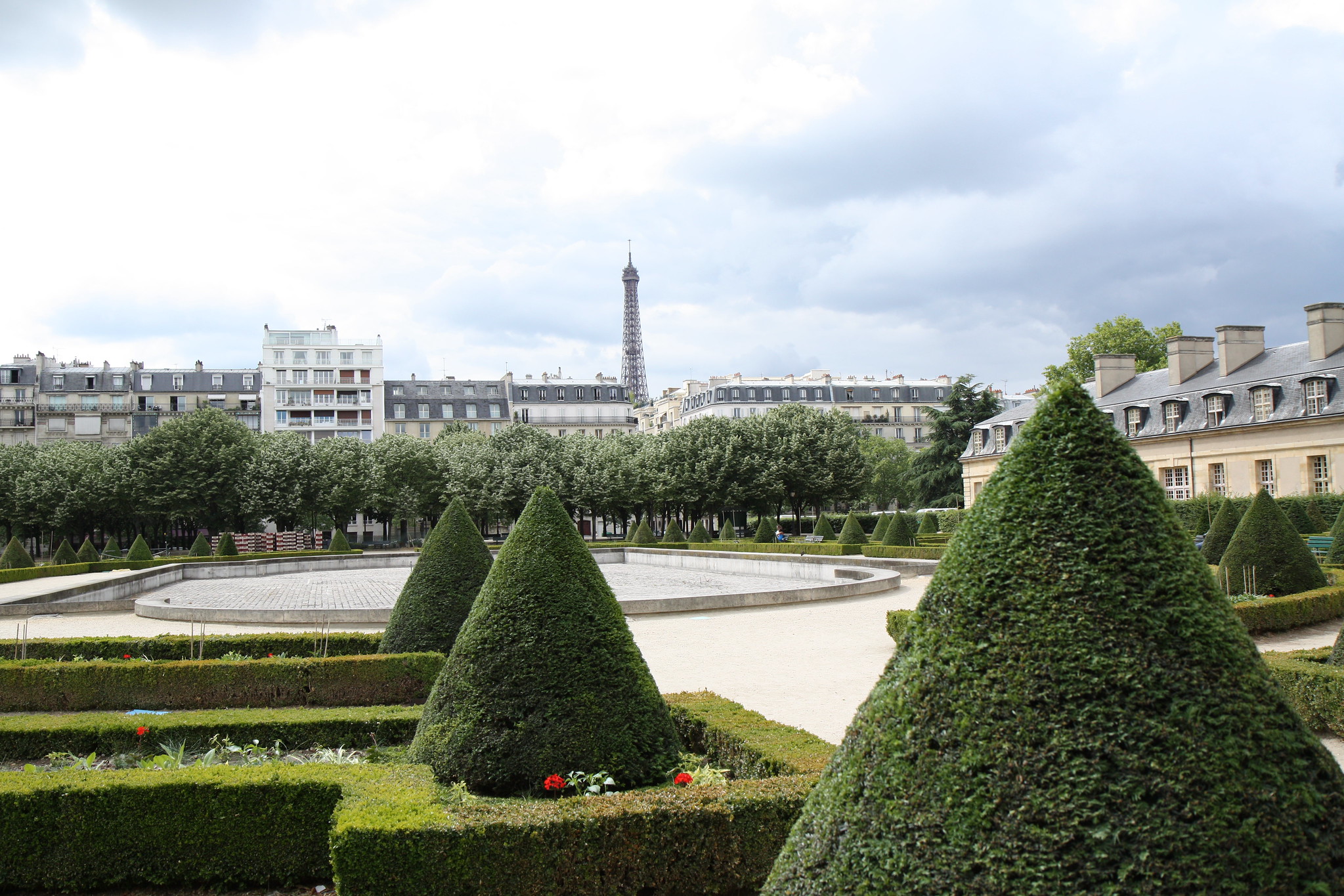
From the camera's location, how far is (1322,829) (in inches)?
96.3

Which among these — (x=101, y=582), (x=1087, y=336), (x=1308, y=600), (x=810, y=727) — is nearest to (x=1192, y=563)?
(x=810, y=727)

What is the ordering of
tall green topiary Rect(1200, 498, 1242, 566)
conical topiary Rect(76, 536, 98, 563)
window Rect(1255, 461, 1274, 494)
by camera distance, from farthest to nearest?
1. window Rect(1255, 461, 1274, 494)
2. conical topiary Rect(76, 536, 98, 563)
3. tall green topiary Rect(1200, 498, 1242, 566)

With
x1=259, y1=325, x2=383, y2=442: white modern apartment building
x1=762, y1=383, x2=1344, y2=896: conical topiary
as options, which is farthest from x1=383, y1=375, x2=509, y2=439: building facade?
x1=762, y1=383, x2=1344, y2=896: conical topiary

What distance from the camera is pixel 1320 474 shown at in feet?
119

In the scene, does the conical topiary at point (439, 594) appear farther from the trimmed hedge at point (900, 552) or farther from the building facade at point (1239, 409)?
the building facade at point (1239, 409)

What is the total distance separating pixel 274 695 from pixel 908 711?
363 inches

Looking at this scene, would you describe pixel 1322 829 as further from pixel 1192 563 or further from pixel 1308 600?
pixel 1308 600

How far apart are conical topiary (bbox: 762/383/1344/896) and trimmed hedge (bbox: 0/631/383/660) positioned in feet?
33.4

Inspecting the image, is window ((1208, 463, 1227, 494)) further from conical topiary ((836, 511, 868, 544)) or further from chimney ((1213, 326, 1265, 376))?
conical topiary ((836, 511, 868, 544))

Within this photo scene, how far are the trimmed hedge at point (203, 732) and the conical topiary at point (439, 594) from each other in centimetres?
249

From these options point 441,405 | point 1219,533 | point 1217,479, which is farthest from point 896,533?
point 441,405

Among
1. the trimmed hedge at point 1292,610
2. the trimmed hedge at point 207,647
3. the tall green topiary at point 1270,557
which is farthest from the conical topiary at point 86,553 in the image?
the trimmed hedge at point 1292,610

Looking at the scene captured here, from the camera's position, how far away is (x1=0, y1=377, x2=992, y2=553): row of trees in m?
51.4

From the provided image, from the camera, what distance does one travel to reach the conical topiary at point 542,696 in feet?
17.7
